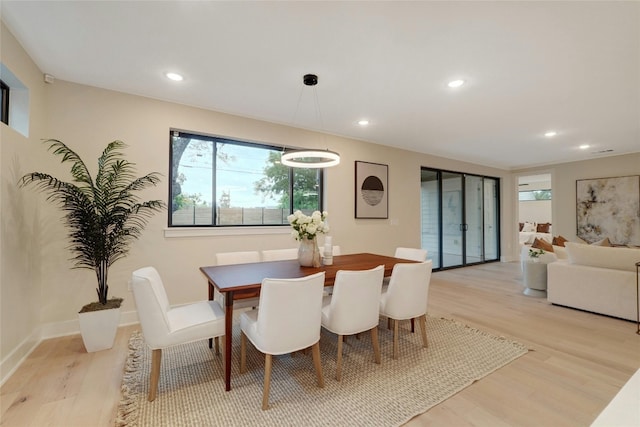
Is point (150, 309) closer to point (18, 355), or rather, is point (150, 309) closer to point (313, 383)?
point (313, 383)

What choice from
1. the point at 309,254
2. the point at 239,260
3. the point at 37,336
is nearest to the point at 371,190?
the point at 309,254

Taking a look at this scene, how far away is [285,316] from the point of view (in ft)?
5.76

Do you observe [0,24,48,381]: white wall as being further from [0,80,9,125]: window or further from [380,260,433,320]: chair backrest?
[380,260,433,320]: chair backrest

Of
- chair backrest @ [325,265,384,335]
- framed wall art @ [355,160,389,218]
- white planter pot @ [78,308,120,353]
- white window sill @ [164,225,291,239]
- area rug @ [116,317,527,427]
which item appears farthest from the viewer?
framed wall art @ [355,160,389,218]

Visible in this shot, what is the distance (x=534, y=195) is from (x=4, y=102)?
13.8 metres

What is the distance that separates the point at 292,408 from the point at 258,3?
260 cm

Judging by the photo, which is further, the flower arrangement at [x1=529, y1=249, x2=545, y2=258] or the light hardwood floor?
the flower arrangement at [x1=529, y1=249, x2=545, y2=258]

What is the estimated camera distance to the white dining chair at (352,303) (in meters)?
2.02

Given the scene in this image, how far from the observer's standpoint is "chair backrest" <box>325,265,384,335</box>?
2.02 metres

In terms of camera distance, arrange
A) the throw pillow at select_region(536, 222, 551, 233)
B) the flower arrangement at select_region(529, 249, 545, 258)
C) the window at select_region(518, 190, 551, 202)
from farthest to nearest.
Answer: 1. the window at select_region(518, 190, 551, 202)
2. the throw pillow at select_region(536, 222, 551, 233)
3. the flower arrangement at select_region(529, 249, 545, 258)

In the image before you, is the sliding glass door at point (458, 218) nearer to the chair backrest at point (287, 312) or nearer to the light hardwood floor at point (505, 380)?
the light hardwood floor at point (505, 380)

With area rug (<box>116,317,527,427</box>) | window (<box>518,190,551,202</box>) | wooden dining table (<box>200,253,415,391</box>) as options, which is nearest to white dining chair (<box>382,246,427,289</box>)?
wooden dining table (<box>200,253,415,391</box>)

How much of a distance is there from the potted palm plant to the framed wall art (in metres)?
3.15

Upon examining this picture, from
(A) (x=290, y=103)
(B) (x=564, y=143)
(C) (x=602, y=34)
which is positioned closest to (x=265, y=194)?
(A) (x=290, y=103)
